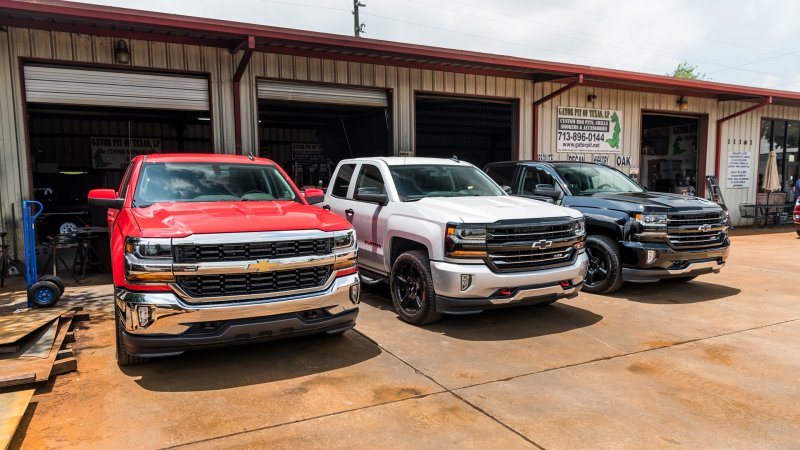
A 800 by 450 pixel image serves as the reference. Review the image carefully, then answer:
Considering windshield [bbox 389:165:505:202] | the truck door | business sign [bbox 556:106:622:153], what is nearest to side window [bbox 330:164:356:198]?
the truck door

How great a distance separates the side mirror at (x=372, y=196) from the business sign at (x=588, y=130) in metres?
8.68

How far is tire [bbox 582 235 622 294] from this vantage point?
269 inches

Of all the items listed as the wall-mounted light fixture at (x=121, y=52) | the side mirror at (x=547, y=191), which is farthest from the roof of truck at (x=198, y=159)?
the wall-mounted light fixture at (x=121, y=52)

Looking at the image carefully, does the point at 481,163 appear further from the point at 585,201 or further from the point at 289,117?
the point at 585,201

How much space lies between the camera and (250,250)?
13.2ft

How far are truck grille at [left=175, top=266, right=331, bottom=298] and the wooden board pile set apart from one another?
128 cm

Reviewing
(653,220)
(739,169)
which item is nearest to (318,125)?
(739,169)

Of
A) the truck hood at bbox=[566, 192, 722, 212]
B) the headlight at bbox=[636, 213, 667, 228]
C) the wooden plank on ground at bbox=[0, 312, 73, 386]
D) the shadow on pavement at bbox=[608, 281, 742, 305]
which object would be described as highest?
the truck hood at bbox=[566, 192, 722, 212]

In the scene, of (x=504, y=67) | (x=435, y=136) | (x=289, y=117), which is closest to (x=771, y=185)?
(x=504, y=67)

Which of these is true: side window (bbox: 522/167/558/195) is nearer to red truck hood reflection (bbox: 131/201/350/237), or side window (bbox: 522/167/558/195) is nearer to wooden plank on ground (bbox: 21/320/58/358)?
red truck hood reflection (bbox: 131/201/350/237)

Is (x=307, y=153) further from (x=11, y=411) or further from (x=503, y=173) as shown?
(x=11, y=411)

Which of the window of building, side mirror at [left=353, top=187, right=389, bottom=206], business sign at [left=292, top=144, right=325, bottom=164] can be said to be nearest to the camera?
side mirror at [left=353, top=187, right=389, bottom=206]

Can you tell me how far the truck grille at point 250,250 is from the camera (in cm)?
385

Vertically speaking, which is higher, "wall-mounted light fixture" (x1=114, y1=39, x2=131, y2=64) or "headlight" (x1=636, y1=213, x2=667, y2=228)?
"wall-mounted light fixture" (x1=114, y1=39, x2=131, y2=64)
